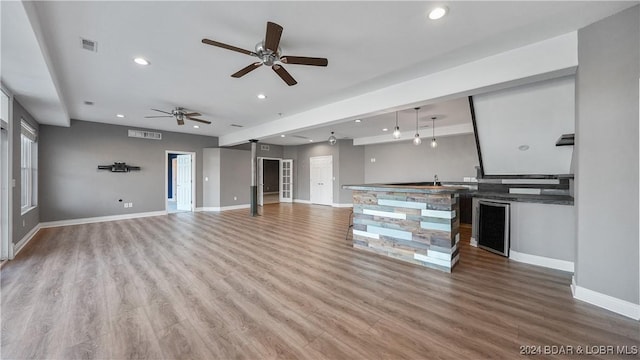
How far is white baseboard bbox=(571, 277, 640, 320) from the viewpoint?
218 centimetres

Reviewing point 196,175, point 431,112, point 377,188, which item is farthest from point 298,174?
point 377,188

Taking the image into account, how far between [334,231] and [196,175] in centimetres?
574

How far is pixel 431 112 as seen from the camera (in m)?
5.60

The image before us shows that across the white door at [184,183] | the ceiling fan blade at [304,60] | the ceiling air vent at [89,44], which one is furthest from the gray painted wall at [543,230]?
the white door at [184,183]

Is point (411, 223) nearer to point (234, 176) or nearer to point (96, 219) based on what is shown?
point (234, 176)

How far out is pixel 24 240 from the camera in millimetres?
4590

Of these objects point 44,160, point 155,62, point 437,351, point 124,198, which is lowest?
point 437,351

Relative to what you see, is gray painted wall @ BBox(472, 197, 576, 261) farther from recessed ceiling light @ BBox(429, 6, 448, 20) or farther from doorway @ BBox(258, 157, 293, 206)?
doorway @ BBox(258, 157, 293, 206)

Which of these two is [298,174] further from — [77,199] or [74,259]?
[74,259]

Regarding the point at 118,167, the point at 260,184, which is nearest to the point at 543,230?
the point at 260,184

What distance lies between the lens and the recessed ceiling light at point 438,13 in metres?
2.16

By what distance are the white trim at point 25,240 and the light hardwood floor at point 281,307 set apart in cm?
20

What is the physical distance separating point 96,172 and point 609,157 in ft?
32.3

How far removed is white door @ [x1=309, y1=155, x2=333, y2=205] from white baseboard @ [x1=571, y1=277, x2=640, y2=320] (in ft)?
25.5
